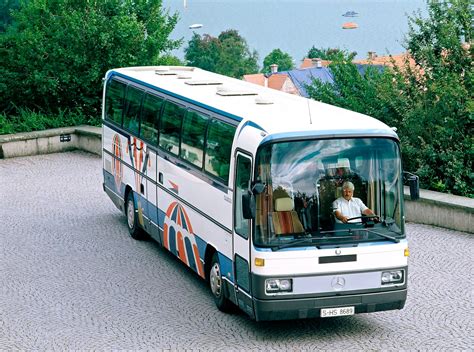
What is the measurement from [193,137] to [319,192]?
133 inches

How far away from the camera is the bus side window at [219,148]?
12852 millimetres

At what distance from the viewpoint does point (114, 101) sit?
1875 centimetres

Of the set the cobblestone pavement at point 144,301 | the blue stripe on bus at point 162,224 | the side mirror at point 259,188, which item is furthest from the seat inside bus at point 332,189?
the blue stripe on bus at point 162,224

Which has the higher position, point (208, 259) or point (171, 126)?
point (171, 126)

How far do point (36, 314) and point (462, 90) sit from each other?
994 centimetres

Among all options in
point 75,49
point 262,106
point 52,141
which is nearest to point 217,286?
point 262,106

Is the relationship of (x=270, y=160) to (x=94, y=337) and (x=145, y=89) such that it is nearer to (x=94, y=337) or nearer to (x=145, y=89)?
(x=94, y=337)

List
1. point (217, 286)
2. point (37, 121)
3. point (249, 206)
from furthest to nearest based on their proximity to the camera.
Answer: point (37, 121) → point (217, 286) → point (249, 206)

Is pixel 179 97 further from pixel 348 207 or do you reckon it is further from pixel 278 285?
pixel 278 285

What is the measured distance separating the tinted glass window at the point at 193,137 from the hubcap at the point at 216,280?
1.53 metres

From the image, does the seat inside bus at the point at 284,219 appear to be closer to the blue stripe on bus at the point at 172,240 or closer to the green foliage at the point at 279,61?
the blue stripe on bus at the point at 172,240

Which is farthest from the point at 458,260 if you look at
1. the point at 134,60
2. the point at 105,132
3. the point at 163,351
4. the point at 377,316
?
the point at 134,60

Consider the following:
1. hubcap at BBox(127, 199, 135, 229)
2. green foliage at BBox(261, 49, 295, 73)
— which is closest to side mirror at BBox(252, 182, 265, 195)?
hubcap at BBox(127, 199, 135, 229)

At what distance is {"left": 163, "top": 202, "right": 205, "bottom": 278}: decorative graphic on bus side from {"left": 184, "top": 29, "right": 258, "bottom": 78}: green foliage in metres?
116
